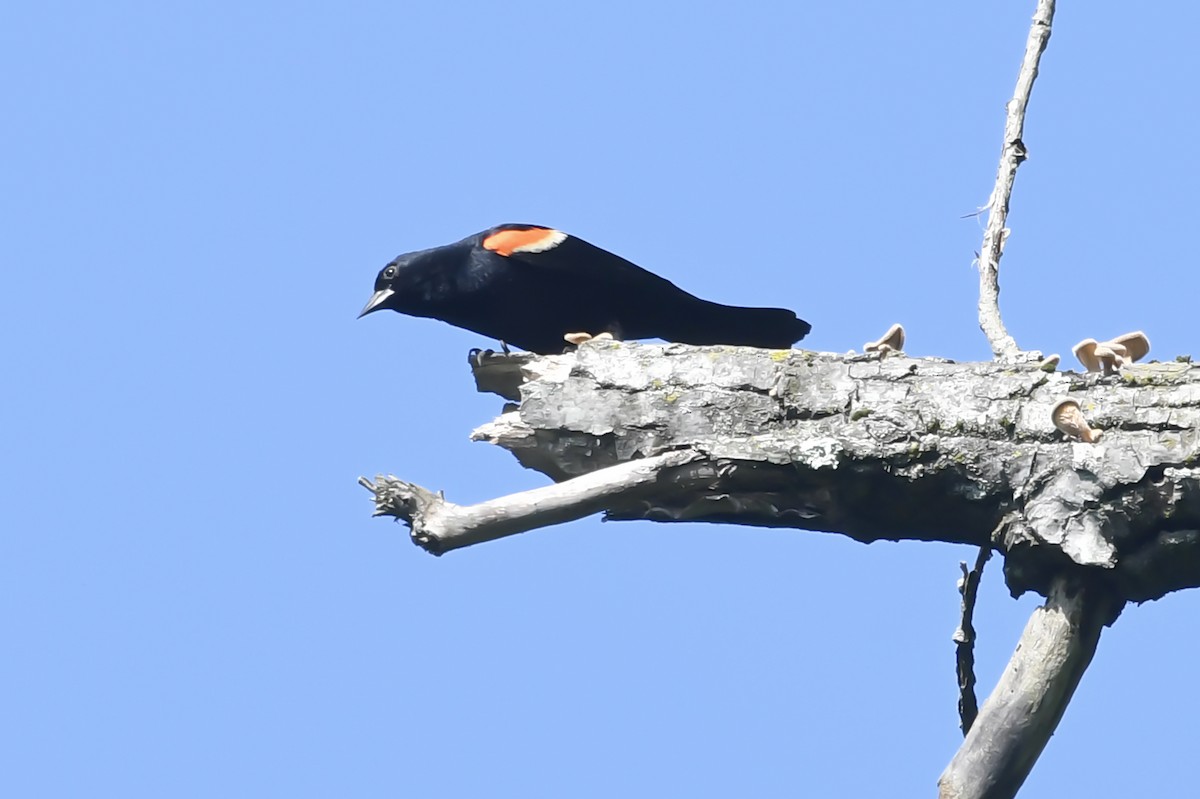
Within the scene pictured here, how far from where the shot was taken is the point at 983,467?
3.83 m

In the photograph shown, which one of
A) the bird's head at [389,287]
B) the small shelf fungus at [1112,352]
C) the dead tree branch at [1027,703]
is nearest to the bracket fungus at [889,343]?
the small shelf fungus at [1112,352]

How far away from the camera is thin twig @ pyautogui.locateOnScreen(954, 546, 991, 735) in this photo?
371cm

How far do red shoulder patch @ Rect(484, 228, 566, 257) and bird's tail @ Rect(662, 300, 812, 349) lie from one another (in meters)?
0.74

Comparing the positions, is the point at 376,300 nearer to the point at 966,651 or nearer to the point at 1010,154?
the point at 1010,154

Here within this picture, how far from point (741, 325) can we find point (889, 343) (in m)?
1.81

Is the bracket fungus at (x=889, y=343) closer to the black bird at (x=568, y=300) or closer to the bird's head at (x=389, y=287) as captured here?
the black bird at (x=568, y=300)

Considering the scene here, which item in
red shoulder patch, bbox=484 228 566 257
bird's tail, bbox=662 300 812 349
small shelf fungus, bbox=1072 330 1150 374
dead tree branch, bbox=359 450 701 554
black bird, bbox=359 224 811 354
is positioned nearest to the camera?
dead tree branch, bbox=359 450 701 554

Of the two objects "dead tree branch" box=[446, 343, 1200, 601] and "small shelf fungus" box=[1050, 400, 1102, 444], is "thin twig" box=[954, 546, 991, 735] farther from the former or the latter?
"small shelf fungus" box=[1050, 400, 1102, 444]

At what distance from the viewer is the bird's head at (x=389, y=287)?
7137 mm

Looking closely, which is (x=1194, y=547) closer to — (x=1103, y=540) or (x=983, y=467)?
(x=1103, y=540)

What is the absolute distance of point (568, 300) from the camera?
6.46m

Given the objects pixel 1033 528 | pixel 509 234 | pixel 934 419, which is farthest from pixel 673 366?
pixel 509 234

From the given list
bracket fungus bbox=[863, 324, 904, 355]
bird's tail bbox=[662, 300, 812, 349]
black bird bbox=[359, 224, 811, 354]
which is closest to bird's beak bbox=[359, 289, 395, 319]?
black bird bbox=[359, 224, 811, 354]

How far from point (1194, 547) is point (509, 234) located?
398cm
